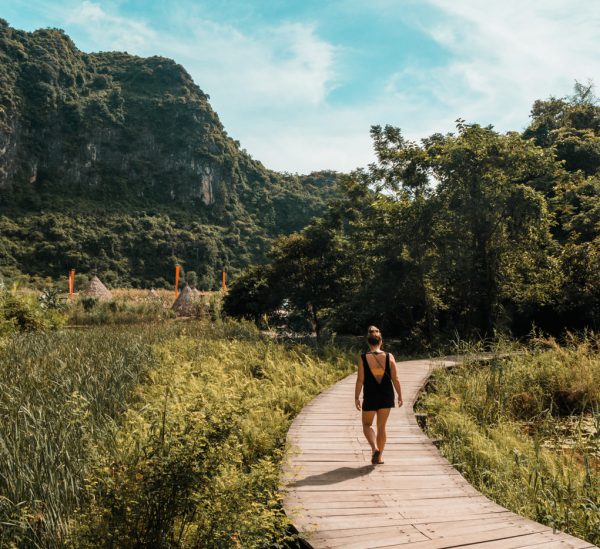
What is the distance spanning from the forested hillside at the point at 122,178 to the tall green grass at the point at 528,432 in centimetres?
6044

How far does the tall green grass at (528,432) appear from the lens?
4371 mm

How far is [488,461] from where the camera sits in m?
5.46

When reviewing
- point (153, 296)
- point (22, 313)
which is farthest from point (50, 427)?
point (153, 296)

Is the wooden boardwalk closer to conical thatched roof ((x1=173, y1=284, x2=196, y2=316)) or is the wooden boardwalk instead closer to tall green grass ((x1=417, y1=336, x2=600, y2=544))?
tall green grass ((x1=417, y1=336, x2=600, y2=544))

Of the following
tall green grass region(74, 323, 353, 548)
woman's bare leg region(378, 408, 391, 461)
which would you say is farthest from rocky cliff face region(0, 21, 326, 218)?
tall green grass region(74, 323, 353, 548)

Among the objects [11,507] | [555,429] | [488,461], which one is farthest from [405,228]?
[11,507]

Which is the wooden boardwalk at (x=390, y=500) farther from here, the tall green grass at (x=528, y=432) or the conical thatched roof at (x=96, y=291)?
the conical thatched roof at (x=96, y=291)

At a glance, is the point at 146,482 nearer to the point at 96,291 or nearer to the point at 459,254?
the point at 459,254

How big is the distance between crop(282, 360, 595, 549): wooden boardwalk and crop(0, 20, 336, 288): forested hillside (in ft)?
202

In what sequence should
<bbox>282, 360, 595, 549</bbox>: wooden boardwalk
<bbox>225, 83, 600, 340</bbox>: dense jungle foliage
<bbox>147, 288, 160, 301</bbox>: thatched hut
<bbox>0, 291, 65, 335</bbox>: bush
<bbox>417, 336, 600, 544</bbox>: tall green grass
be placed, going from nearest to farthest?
1. <bbox>282, 360, 595, 549</bbox>: wooden boardwalk
2. <bbox>417, 336, 600, 544</bbox>: tall green grass
3. <bbox>225, 83, 600, 340</bbox>: dense jungle foliage
4. <bbox>0, 291, 65, 335</bbox>: bush
5. <bbox>147, 288, 160, 301</bbox>: thatched hut

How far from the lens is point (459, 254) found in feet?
46.6

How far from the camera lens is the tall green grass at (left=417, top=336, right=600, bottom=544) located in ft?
14.3

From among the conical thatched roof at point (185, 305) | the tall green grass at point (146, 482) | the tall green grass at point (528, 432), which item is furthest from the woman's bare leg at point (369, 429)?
the conical thatched roof at point (185, 305)

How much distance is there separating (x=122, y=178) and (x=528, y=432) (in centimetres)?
9250
